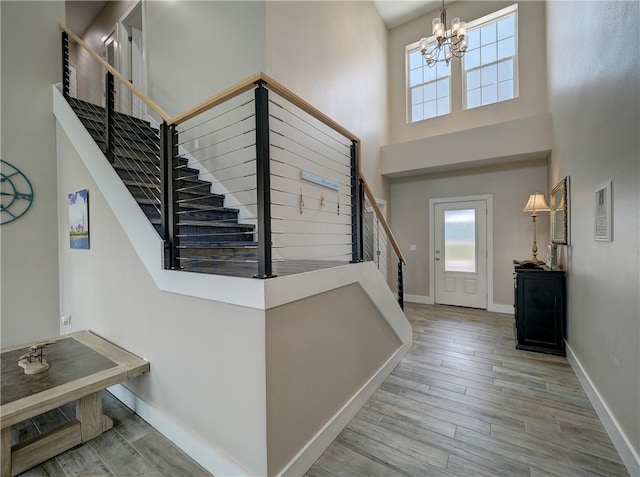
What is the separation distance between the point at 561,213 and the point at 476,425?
109 inches

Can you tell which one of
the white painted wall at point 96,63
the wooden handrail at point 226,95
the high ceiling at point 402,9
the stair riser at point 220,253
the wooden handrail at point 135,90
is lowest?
the stair riser at point 220,253

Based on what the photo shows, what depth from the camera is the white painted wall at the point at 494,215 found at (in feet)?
16.1

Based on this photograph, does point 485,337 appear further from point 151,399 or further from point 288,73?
point 288,73

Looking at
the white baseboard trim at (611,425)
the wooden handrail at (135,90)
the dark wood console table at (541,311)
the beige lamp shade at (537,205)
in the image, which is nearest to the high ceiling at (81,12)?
the wooden handrail at (135,90)

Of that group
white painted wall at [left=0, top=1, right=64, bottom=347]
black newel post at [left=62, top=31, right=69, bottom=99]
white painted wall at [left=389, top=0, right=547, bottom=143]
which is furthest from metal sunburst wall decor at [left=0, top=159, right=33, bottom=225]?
white painted wall at [left=389, top=0, right=547, bottom=143]

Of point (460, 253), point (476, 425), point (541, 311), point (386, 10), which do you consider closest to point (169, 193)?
point (476, 425)

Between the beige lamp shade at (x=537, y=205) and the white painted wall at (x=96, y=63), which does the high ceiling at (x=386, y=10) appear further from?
the beige lamp shade at (x=537, y=205)

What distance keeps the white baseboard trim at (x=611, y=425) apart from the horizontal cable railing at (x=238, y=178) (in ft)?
6.04

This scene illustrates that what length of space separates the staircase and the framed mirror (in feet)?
11.0

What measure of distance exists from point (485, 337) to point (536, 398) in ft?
4.77

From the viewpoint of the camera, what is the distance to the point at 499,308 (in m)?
5.11

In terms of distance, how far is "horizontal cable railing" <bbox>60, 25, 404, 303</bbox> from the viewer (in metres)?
1.85

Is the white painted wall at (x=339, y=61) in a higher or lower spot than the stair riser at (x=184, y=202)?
higher

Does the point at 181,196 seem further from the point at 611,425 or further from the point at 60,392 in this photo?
the point at 611,425
